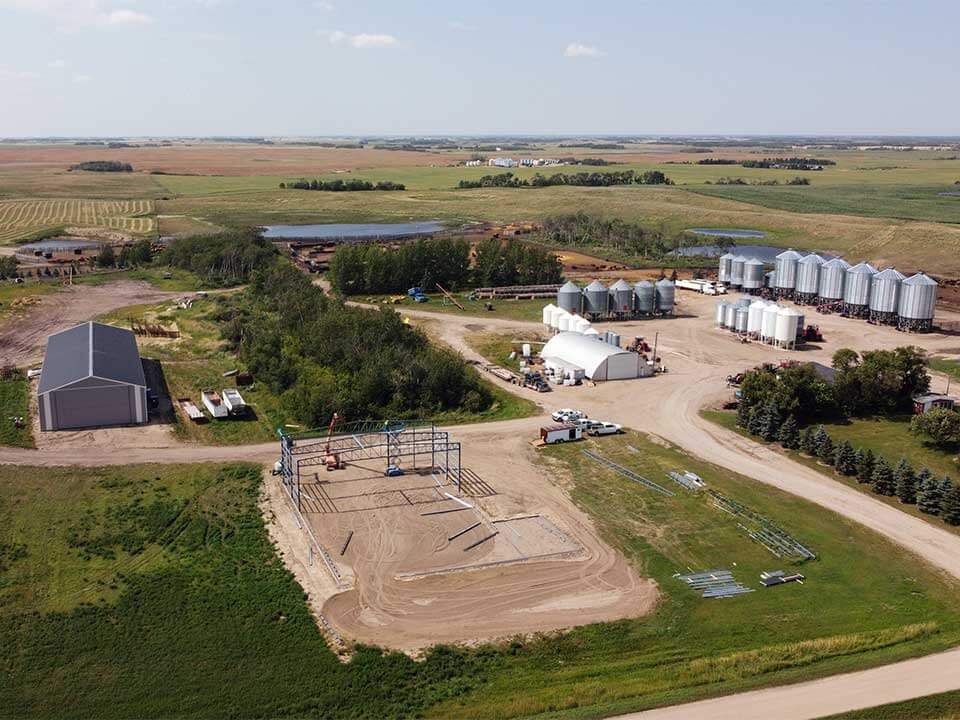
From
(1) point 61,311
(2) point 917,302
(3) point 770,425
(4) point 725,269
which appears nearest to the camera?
(3) point 770,425

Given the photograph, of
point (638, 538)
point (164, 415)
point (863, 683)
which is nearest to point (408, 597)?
point (638, 538)

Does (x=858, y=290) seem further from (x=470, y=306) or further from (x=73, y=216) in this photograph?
(x=73, y=216)

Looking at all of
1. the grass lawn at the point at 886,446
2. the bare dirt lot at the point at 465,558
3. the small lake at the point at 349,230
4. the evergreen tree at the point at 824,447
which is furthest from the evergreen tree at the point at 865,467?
the small lake at the point at 349,230

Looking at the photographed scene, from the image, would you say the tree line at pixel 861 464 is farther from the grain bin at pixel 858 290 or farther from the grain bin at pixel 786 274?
the grain bin at pixel 786 274

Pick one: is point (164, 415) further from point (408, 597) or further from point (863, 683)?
point (863, 683)

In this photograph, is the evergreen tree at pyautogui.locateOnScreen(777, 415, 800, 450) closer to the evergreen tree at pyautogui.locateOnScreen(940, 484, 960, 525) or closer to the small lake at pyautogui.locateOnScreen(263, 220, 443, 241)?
the evergreen tree at pyautogui.locateOnScreen(940, 484, 960, 525)

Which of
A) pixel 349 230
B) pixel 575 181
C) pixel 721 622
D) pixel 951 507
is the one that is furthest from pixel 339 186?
pixel 721 622

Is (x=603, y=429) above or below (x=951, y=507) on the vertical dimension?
below
